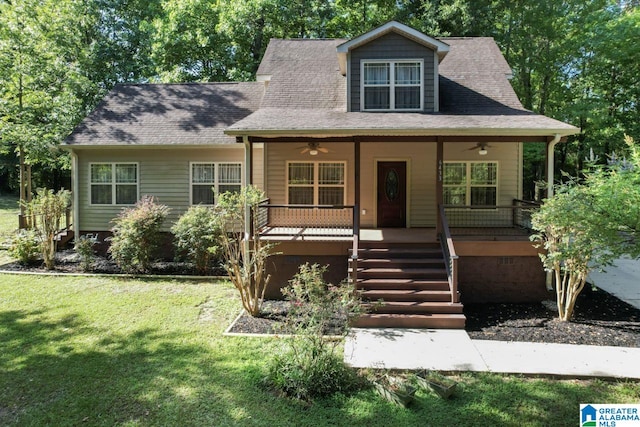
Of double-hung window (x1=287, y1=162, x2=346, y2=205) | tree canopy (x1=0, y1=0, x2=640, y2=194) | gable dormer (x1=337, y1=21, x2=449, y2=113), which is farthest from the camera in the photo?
tree canopy (x1=0, y1=0, x2=640, y2=194)

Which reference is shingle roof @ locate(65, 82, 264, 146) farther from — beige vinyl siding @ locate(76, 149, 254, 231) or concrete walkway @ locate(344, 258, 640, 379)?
concrete walkway @ locate(344, 258, 640, 379)

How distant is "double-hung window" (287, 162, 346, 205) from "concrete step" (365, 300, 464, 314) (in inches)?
194

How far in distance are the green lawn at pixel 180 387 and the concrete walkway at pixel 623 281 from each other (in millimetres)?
5497

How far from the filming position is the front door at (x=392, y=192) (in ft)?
39.3

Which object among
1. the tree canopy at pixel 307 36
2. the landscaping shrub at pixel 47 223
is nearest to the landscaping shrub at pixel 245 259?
the landscaping shrub at pixel 47 223

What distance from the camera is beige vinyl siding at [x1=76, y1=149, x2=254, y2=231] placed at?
12.8m

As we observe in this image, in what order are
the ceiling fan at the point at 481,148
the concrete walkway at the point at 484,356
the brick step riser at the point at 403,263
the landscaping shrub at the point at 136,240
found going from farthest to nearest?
1. the ceiling fan at the point at 481,148
2. the landscaping shrub at the point at 136,240
3. the brick step riser at the point at 403,263
4. the concrete walkway at the point at 484,356

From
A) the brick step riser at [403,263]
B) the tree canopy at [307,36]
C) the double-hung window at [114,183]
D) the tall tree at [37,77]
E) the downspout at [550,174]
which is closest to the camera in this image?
the brick step riser at [403,263]

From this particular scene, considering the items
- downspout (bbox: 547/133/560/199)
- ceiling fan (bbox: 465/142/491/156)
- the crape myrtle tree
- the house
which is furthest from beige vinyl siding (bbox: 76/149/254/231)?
the crape myrtle tree

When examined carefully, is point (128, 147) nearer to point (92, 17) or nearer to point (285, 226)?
point (285, 226)

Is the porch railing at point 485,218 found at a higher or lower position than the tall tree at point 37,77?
lower

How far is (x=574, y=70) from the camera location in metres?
23.9

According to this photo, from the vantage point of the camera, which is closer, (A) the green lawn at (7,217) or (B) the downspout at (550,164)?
(B) the downspout at (550,164)

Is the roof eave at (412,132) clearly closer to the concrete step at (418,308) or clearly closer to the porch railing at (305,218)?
the porch railing at (305,218)
